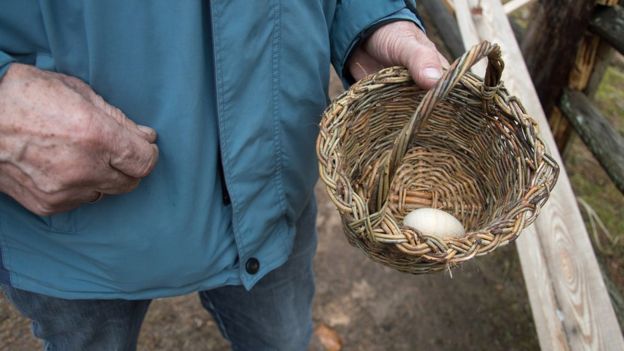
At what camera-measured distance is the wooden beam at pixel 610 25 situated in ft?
6.34

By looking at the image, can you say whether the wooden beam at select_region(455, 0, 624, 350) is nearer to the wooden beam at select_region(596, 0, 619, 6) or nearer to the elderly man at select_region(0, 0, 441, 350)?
the elderly man at select_region(0, 0, 441, 350)

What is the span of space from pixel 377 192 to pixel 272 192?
255 mm

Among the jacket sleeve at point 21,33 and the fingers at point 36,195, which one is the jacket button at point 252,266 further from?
the jacket sleeve at point 21,33

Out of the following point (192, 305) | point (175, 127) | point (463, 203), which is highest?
point (175, 127)

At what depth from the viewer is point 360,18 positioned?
1.11 metres

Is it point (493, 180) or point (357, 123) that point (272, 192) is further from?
point (493, 180)

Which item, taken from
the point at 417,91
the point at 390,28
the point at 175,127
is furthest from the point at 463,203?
the point at 175,127

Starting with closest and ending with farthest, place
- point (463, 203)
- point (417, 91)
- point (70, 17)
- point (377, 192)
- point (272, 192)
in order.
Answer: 1. point (70, 17)
2. point (377, 192)
3. point (272, 192)
4. point (417, 91)
5. point (463, 203)

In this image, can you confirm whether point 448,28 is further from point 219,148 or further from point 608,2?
point 219,148

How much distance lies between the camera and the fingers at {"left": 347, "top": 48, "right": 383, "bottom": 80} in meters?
1.23

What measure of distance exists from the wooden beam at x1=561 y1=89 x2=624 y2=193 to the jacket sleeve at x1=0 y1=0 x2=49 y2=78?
1.83 metres

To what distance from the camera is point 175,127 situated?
3.00 ft

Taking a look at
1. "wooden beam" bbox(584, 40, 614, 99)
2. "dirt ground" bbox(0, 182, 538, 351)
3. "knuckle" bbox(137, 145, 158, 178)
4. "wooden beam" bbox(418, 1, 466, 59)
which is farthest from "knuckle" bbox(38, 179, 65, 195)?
"wooden beam" bbox(418, 1, 466, 59)

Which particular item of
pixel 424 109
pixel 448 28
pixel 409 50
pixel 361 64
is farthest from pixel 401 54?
pixel 448 28
